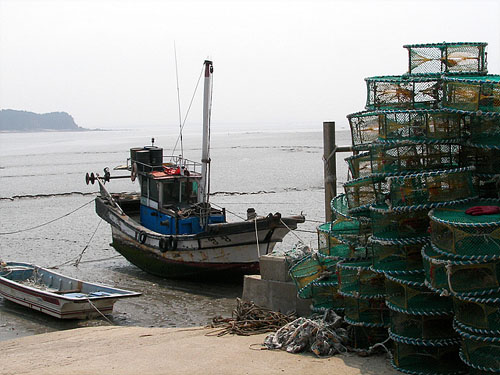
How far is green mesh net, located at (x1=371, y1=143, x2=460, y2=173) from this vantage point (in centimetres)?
826

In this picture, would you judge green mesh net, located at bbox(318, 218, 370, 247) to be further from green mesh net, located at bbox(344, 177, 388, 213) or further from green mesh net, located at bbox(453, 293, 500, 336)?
green mesh net, located at bbox(453, 293, 500, 336)

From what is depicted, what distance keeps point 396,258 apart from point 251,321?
9.34 ft

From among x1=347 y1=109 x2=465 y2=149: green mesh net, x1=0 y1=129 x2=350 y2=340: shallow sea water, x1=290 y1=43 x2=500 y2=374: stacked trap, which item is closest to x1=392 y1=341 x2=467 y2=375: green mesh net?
x1=290 y1=43 x2=500 y2=374: stacked trap

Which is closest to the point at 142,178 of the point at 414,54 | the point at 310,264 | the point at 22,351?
the point at 22,351

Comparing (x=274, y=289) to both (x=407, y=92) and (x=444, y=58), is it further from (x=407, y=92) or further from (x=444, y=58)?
(x=444, y=58)

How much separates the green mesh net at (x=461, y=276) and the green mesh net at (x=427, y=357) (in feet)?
3.09

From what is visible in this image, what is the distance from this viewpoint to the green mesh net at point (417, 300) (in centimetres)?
752

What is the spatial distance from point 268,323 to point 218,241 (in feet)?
25.5

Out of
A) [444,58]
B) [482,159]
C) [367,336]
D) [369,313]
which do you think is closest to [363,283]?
[369,313]

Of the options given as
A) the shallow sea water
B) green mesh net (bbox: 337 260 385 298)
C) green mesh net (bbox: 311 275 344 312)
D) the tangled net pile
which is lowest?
the shallow sea water

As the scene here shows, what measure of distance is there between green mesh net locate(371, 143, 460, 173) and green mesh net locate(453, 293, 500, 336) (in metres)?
1.84

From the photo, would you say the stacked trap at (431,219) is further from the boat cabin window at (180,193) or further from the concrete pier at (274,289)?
the boat cabin window at (180,193)

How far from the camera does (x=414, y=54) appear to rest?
907 cm

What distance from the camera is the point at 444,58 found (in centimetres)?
906
